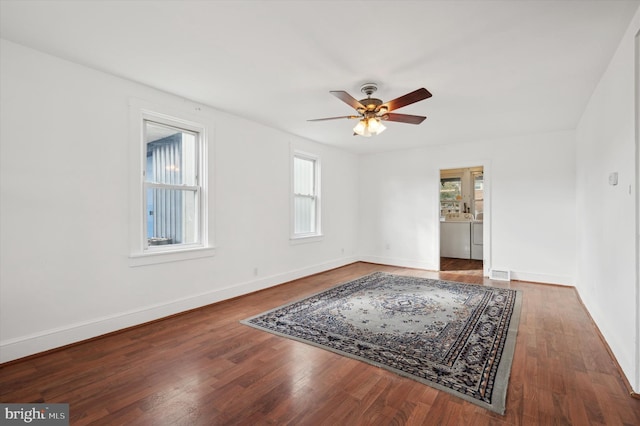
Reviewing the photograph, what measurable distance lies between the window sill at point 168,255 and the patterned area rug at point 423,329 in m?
1.09

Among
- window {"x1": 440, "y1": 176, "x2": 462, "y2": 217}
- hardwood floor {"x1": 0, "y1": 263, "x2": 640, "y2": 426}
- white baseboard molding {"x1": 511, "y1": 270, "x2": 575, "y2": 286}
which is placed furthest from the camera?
window {"x1": 440, "y1": 176, "x2": 462, "y2": 217}

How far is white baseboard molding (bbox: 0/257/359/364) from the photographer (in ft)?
8.34

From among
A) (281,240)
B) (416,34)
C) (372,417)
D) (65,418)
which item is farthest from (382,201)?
(65,418)

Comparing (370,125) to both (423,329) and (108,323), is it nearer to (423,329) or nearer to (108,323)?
(423,329)

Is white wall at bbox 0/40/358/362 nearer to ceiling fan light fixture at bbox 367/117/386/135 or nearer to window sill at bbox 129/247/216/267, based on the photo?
window sill at bbox 129/247/216/267

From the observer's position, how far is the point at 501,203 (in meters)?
5.63

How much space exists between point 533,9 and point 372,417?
2.81 metres

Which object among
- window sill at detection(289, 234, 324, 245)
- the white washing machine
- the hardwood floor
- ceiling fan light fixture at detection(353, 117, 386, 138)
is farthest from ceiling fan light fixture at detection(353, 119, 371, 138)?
the white washing machine

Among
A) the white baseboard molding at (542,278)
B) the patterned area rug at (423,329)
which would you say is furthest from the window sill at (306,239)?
the white baseboard molding at (542,278)

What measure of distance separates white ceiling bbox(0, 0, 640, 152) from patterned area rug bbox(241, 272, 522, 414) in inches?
100

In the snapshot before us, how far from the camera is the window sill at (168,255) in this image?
3294 mm

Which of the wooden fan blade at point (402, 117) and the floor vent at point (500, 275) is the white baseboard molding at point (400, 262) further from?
the wooden fan blade at point (402, 117)

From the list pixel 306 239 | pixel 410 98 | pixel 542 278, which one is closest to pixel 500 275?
pixel 542 278

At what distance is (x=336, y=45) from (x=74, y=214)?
9.11 ft
